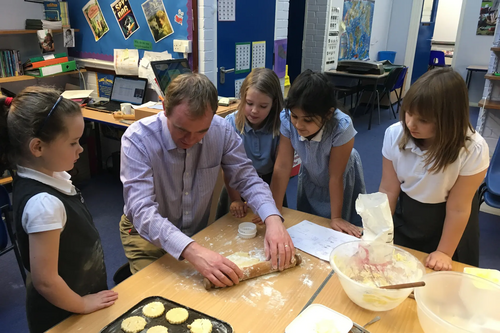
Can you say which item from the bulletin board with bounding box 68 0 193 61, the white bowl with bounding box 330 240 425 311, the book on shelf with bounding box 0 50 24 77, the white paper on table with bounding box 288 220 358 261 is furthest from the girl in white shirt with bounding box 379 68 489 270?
the book on shelf with bounding box 0 50 24 77

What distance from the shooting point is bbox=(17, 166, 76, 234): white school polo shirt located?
91 cm

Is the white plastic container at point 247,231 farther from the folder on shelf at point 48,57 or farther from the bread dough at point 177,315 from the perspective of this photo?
the folder on shelf at point 48,57

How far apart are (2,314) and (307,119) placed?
189 cm

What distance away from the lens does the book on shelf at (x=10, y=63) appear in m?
3.20

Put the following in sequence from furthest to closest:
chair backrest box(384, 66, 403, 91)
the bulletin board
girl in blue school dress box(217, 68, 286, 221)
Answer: chair backrest box(384, 66, 403, 91) < the bulletin board < girl in blue school dress box(217, 68, 286, 221)

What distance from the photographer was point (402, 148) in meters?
1.40

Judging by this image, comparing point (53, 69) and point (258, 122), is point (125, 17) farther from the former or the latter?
point (258, 122)

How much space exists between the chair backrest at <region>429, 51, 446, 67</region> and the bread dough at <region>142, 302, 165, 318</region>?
29.8 ft

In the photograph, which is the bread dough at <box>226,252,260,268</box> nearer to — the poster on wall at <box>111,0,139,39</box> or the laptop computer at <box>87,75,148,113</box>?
the laptop computer at <box>87,75,148,113</box>

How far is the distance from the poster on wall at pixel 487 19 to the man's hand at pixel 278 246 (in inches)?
290

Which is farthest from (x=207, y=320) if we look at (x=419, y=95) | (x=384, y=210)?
(x=419, y=95)

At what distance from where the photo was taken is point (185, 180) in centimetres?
146

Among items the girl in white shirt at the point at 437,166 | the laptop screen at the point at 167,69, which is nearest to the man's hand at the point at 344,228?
the girl in white shirt at the point at 437,166

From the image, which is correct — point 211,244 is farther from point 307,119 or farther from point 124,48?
point 124,48
